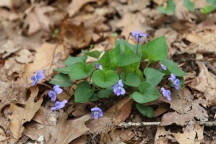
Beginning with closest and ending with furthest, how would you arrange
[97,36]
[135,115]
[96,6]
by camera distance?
[135,115], [97,36], [96,6]

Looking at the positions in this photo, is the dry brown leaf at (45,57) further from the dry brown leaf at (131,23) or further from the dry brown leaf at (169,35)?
the dry brown leaf at (169,35)

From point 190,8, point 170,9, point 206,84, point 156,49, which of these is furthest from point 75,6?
point 206,84

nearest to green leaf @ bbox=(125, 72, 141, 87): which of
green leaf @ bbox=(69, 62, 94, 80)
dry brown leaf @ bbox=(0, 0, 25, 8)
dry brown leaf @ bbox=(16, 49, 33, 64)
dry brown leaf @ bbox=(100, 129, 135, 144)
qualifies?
green leaf @ bbox=(69, 62, 94, 80)

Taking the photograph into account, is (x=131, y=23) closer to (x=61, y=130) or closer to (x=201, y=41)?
(x=201, y=41)

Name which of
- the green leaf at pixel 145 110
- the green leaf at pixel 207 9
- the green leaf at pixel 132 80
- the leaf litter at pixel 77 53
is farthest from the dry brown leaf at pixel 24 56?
the green leaf at pixel 207 9

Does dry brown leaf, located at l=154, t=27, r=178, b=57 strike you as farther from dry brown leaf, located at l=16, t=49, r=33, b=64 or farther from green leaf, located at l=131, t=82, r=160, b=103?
dry brown leaf, located at l=16, t=49, r=33, b=64

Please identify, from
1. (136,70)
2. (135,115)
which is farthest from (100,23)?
(135,115)

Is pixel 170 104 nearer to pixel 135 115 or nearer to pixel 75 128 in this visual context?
pixel 135 115

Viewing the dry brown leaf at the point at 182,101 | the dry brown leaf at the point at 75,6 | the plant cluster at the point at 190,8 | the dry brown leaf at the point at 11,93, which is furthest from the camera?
the dry brown leaf at the point at 75,6

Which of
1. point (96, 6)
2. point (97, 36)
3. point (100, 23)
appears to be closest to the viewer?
point (97, 36)
